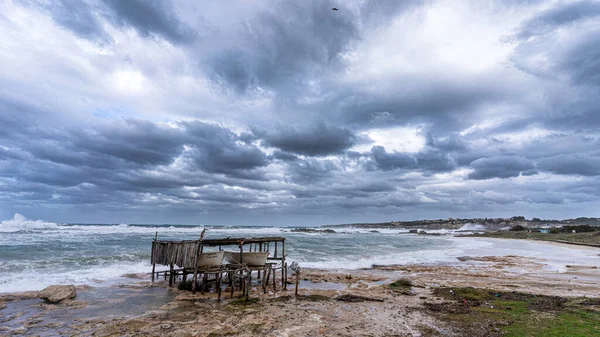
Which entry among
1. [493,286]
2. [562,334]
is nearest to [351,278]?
[493,286]

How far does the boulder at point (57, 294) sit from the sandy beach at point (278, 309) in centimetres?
46

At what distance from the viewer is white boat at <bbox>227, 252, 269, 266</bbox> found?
22.0m

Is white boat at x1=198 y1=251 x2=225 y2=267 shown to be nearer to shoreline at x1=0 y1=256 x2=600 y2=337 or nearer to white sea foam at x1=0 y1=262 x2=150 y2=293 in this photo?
shoreline at x1=0 y1=256 x2=600 y2=337

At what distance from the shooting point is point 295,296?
1841cm

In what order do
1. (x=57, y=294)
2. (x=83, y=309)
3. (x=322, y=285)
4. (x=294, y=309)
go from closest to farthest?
1. (x=83, y=309)
2. (x=294, y=309)
3. (x=57, y=294)
4. (x=322, y=285)

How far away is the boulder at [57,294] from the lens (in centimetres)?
1628

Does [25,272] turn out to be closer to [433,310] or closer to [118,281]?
[118,281]

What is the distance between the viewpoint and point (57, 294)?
16.5m

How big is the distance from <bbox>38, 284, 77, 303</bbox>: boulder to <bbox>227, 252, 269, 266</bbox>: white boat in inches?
354

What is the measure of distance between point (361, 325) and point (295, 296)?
242 inches

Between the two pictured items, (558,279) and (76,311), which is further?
(558,279)

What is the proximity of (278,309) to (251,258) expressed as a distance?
704 centimetres

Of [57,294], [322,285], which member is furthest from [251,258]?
[57,294]

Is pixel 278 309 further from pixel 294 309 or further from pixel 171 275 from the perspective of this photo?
pixel 171 275
